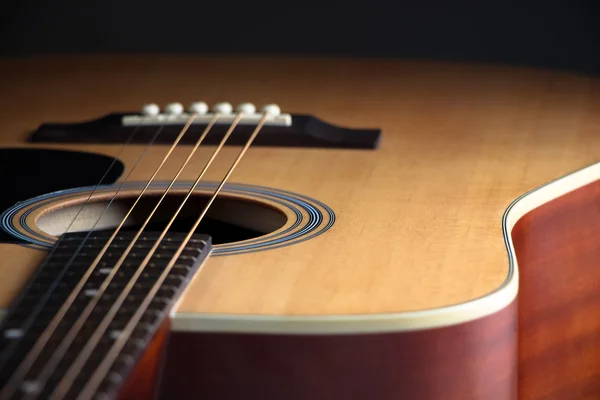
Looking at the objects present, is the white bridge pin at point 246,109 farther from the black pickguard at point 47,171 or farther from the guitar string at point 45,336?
Result: the guitar string at point 45,336

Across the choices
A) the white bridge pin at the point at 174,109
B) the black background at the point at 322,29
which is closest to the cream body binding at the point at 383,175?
the white bridge pin at the point at 174,109

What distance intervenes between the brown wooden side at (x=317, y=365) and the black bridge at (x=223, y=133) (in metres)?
0.57

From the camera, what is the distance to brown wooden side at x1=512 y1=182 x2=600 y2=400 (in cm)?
113

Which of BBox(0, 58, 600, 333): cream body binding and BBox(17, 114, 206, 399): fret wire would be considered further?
BBox(0, 58, 600, 333): cream body binding

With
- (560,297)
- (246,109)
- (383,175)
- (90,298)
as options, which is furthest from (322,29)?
(90,298)

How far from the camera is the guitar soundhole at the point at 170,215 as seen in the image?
116cm

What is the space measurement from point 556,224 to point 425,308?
38 cm

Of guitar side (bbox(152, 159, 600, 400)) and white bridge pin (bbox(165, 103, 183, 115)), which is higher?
A: white bridge pin (bbox(165, 103, 183, 115))

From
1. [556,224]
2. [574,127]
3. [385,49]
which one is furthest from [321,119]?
[385,49]

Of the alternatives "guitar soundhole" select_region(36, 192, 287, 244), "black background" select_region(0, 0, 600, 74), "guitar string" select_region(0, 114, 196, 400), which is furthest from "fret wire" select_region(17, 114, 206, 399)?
"black background" select_region(0, 0, 600, 74)

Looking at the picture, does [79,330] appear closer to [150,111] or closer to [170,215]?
Result: [170,215]

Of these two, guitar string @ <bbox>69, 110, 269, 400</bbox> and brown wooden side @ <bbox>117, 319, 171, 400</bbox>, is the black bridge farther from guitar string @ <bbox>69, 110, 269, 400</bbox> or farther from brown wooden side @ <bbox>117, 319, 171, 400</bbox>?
brown wooden side @ <bbox>117, 319, 171, 400</bbox>

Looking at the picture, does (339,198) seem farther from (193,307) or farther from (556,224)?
(193,307)

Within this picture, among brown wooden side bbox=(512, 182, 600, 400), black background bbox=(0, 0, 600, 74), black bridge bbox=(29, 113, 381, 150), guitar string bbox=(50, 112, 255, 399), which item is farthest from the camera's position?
black background bbox=(0, 0, 600, 74)
